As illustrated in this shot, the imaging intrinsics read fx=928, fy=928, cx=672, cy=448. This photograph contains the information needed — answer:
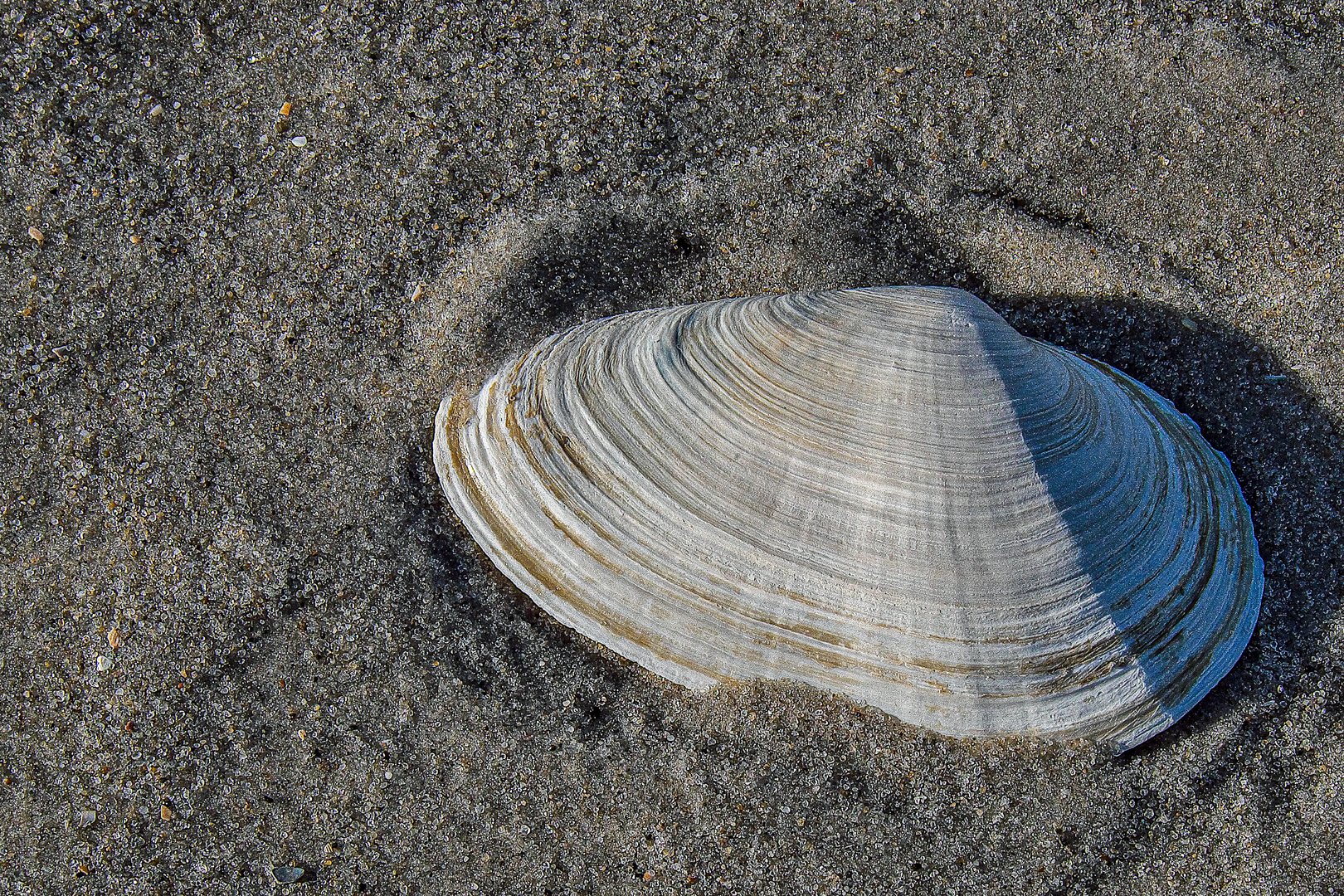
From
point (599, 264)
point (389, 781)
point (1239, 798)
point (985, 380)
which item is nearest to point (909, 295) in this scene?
point (985, 380)

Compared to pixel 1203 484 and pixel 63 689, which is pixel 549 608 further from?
pixel 1203 484

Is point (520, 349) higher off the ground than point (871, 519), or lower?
higher

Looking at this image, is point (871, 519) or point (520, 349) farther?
point (520, 349)
